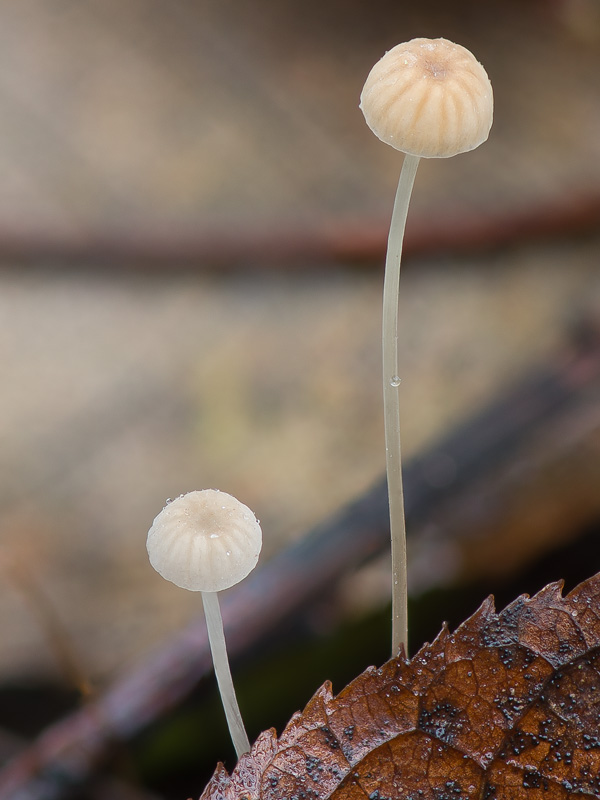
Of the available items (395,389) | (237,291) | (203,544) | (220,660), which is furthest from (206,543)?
(237,291)

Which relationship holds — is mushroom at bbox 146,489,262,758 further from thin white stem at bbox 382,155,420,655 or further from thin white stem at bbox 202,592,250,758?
thin white stem at bbox 382,155,420,655

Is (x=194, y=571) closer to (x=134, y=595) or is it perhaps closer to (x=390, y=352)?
(x=390, y=352)

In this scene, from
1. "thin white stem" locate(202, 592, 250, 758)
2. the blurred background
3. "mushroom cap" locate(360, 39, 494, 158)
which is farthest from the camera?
the blurred background

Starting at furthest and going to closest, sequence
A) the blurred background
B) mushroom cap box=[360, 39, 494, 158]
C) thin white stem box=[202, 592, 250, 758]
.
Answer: the blurred background, thin white stem box=[202, 592, 250, 758], mushroom cap box=[360, 39, 494, 158]

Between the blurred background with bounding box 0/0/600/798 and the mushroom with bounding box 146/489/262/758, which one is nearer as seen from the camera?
the mushroom with bounding box 146/489/262/758

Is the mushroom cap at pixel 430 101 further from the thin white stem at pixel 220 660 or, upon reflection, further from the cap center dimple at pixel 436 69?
the thin white stem at pixel 220 660

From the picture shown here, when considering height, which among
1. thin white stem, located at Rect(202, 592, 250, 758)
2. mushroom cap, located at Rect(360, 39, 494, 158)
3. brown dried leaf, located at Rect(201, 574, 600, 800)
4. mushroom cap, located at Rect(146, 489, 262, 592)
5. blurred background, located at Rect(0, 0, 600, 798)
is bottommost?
brown dried leaf, located at Rect(201, 574, 600, 800)

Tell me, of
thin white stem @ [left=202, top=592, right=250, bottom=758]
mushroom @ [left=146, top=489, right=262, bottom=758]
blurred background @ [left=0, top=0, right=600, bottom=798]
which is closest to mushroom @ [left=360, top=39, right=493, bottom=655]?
mushroom @ [left=146, top=489, right=262, bottom=758]

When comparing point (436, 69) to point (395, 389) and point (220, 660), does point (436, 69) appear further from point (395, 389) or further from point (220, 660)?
point (220, 660)
